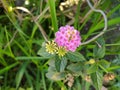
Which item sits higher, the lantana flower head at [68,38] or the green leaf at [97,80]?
the lantana flower head at [68,38]

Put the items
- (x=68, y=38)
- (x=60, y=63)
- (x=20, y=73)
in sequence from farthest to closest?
(x=20, y=73), (x=60, y=63), (x=68, y=38)

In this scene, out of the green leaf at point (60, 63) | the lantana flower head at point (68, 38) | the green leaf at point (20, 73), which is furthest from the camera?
the green leaf at point (20, 73)

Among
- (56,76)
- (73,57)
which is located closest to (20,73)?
(56,76)

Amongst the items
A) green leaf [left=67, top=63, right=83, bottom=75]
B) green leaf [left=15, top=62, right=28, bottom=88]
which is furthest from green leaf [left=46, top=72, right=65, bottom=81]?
green leaf [left=15, top=62, right=28, bottom=88]

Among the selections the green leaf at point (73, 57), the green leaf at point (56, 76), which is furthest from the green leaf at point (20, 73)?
the green leaf at point (73, 57)

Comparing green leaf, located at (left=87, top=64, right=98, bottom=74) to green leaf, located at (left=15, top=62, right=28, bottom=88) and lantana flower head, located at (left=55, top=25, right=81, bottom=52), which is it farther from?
green leaf, located at (left=15, top=62, right=28, bottom=88)

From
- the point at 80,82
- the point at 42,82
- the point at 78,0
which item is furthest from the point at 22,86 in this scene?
the point at 78,0

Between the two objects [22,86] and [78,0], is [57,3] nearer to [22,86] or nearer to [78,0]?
[78,0]

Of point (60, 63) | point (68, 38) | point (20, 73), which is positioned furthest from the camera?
point (20, 73)

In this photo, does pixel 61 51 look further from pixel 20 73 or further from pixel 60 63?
pixel 20 73

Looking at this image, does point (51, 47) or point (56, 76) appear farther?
point (56, 76)

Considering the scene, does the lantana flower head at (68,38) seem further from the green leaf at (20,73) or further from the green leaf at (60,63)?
the green leaf at (20,73)
